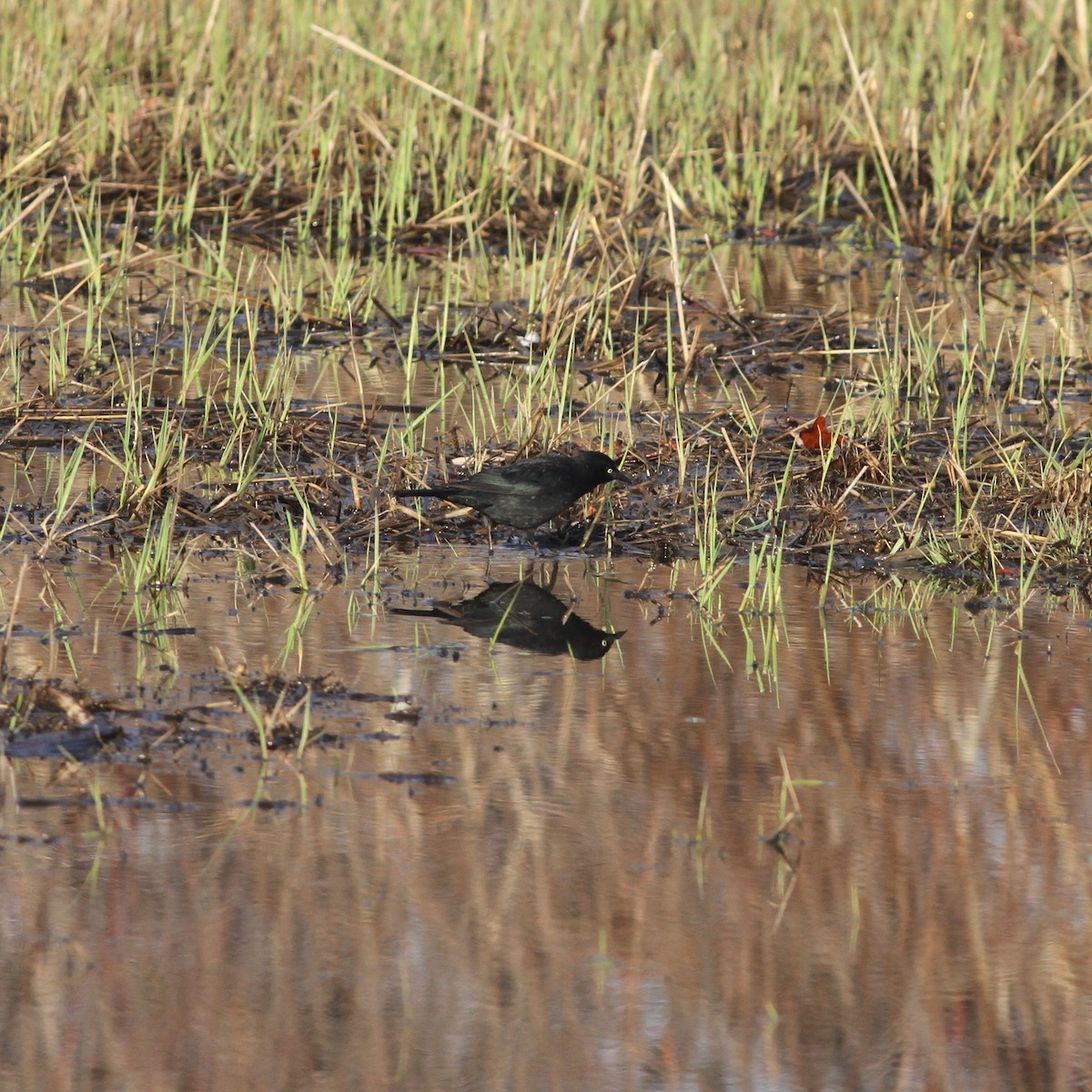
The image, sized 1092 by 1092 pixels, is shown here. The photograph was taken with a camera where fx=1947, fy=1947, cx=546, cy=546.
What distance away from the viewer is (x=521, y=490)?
564 cm

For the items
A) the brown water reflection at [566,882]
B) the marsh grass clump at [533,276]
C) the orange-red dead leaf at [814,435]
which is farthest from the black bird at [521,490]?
the orange-red dead leaf at [814,435]

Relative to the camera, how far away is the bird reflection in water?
4820 mm

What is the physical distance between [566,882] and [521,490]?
2.44 metres

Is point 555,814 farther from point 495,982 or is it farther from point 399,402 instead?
point 399,402

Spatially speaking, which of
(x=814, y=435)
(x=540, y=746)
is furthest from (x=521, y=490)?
(x=540, y=746)

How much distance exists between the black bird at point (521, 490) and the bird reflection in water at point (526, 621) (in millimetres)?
311

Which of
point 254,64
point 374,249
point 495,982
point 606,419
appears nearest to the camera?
point 495,982

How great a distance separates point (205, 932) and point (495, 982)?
47 cm

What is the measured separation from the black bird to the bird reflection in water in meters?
0.31

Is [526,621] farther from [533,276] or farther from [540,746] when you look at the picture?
[533,276]

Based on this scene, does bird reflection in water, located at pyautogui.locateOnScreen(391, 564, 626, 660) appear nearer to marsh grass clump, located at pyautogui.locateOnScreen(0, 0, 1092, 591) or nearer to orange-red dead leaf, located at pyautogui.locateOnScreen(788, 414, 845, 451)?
marsh grass clump, located at pyautogui.locateOnScreen(0, 0, 1092, 591)

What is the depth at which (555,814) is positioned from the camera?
3.62 meters

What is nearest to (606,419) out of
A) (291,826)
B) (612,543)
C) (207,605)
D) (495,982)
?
(612,543)

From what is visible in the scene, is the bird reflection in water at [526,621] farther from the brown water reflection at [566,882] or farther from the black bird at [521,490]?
the black bird at [521,490]
